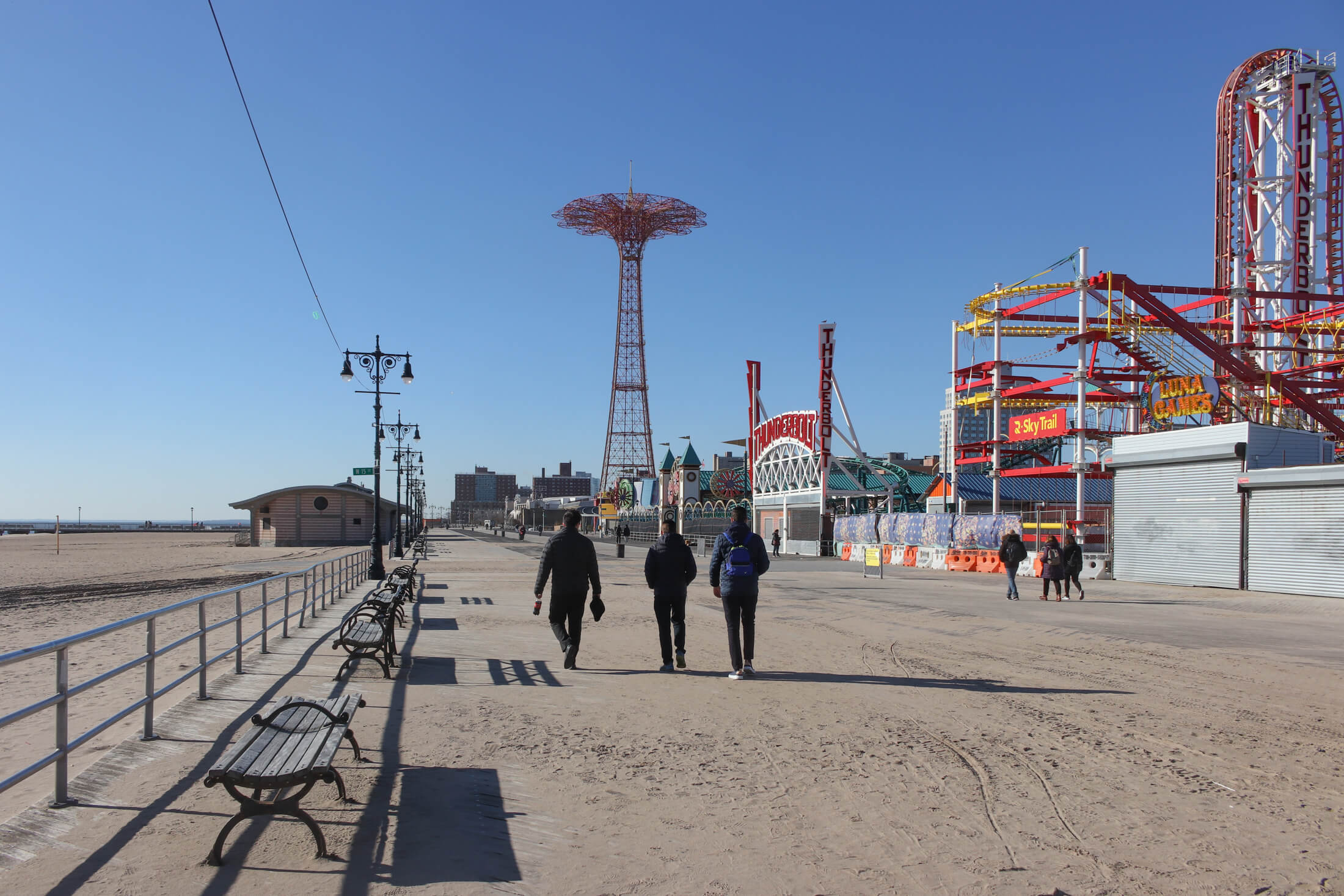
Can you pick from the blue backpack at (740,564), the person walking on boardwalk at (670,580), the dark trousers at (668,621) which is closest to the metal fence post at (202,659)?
the person walking on boardwalk at (670,580)

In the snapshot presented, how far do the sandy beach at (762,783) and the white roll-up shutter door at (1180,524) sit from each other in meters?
13.1

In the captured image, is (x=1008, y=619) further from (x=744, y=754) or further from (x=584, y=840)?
(x=584, y=840)

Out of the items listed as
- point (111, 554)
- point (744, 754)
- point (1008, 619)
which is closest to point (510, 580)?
point (1008, 619)

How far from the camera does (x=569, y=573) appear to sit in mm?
9953

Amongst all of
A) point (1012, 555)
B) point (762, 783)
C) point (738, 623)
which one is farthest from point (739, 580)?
point (1012, 555)

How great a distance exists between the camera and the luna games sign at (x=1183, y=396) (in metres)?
31.4

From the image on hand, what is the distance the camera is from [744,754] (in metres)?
6.57

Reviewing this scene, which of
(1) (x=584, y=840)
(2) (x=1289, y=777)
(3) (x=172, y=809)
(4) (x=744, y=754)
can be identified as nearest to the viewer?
(1) (x=584, y=840)

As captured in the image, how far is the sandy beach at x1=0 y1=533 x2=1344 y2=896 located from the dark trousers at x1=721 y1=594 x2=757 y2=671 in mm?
374

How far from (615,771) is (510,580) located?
20759 millimetres

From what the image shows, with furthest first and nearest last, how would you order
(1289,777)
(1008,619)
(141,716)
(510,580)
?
1. (510,580)
2. (1008,619)
3. (141,716)
4. (1289,777)

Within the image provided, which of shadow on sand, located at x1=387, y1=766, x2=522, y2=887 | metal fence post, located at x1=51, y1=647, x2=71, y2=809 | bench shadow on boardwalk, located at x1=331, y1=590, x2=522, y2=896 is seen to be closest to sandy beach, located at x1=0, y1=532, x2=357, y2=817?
metal fence post, located at x1=51, y1=647, x2=71, y2=809

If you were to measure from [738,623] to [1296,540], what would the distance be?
18729 millimetres

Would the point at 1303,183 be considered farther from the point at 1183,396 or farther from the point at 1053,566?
the point at 1053,566
